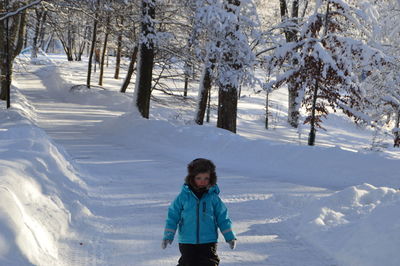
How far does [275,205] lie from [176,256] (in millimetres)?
2841

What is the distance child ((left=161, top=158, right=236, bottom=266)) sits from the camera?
154 inches

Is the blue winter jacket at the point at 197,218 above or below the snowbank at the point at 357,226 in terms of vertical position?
above

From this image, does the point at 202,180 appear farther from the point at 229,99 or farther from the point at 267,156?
the point at 229,99

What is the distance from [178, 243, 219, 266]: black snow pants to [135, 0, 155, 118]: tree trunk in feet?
43.4

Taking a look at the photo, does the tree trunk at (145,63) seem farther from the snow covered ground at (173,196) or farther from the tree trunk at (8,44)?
the tree trunk at (8,44)

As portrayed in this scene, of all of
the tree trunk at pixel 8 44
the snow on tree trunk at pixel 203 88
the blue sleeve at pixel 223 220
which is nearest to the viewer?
the blue sleeve at pixel 223 220

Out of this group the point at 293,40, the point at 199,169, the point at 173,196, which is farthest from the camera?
the point at 293,40

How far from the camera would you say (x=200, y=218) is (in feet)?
12.8

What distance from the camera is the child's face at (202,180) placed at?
152 inches

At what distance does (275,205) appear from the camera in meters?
7.47

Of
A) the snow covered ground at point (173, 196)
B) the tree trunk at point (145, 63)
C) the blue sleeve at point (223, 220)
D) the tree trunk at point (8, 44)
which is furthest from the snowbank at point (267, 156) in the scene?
the tree trunk at point (8, 44)

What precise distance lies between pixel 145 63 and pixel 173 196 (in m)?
9.97

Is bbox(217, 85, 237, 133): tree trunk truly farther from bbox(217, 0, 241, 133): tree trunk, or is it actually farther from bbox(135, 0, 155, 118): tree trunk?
bbox(135, 0, 155, 118): tree trunk

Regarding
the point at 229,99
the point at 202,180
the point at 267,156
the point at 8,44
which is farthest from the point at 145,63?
the point at 202,180
